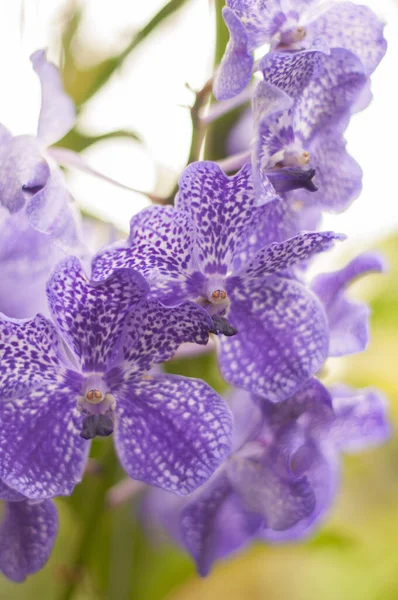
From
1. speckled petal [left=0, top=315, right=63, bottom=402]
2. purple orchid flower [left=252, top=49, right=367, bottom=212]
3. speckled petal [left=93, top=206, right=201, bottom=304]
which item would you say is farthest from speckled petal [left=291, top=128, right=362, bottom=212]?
speckled petal [left=0, top=315, right=63, bottom=402]

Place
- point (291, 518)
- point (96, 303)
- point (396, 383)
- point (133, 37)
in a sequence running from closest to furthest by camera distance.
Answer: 1. point (96, 303)
2. point (291, 518)
3. point (133, 37)
4. point (396, 383)

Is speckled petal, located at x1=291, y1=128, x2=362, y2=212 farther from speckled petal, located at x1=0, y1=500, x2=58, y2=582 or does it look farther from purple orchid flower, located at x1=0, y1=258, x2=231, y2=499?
speckled petal, located at x1=0, y1=500, x2=58, y2=582

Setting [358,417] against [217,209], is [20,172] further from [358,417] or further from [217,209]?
[358,417]

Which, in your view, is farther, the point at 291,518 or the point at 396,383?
the point at 396,383

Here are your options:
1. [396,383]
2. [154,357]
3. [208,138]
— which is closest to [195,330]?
[154,357]

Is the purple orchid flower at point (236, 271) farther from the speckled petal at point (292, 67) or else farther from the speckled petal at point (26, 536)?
the speckled petal at point (26, 536)

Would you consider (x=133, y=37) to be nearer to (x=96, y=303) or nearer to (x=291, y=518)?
(x=96, y=303)
